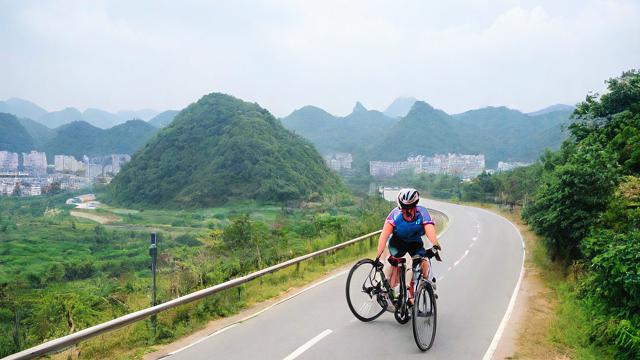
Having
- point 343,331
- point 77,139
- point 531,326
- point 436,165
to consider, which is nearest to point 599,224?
point 531,326

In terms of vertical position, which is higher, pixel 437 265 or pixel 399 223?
pixel 399 223

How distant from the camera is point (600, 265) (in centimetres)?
724

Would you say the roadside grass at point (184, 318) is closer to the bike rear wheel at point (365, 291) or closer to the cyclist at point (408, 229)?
the bike rear wheel at point (365, 291)

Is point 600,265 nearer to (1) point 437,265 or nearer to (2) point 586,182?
(2) point 586,182

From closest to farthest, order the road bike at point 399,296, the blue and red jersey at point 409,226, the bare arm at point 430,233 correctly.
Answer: the road bike at point 399,296 < the bare arm at point 430,233 < the blue and red jersey at point 409,226

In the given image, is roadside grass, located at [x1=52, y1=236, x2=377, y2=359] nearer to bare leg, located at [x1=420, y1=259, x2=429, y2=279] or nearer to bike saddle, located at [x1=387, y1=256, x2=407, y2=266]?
bike saddle, located at [x1=387, y1=256, x2=407, y2=266]

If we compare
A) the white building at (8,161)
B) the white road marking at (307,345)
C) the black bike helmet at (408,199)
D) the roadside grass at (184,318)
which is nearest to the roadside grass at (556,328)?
the black bike helmet at (408,199)

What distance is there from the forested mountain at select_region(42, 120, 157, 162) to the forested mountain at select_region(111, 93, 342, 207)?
49403mm

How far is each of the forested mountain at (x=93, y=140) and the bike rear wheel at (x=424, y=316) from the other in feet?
547

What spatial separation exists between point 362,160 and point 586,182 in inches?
7180

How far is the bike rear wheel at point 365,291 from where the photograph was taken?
672 centimetres

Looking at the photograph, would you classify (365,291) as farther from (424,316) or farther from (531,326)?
(531,326)

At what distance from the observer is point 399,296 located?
6.65 m

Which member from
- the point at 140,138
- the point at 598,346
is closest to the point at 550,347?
the point at 598,346
